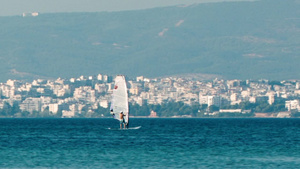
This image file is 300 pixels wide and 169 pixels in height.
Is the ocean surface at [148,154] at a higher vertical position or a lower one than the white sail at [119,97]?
lower

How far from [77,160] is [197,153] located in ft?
40.2

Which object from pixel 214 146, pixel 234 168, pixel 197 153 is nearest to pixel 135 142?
pixel 214 146

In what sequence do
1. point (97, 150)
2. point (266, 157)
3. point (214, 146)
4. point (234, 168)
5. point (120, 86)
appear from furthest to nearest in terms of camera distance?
point (120, 86) → point (214, 146) → point (97, 150) → point (266, 157) → point (234, 168)

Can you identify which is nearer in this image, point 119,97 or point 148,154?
point 148,154

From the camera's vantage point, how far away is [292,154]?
76.8 meters

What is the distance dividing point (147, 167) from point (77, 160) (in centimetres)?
750

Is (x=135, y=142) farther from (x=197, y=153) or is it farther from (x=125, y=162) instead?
(x=125, y=162)

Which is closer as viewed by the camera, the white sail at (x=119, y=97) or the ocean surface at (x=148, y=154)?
the ocean surface at (x=148, y=154)

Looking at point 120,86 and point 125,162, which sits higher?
point 120,86

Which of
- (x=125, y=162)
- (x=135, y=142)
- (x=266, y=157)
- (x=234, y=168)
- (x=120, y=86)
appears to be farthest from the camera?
(x=120, y=86)

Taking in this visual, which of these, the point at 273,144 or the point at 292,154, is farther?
the point at 273,144

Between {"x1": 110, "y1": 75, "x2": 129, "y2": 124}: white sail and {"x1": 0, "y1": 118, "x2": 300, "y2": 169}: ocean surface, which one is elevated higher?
{"x1": 110, "y1": 75, "x2": 129, "y2": 124}: white sail

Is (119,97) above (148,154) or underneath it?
above

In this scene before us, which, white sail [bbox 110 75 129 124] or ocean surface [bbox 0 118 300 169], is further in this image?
white sail [bbox 110 75 129 124]
